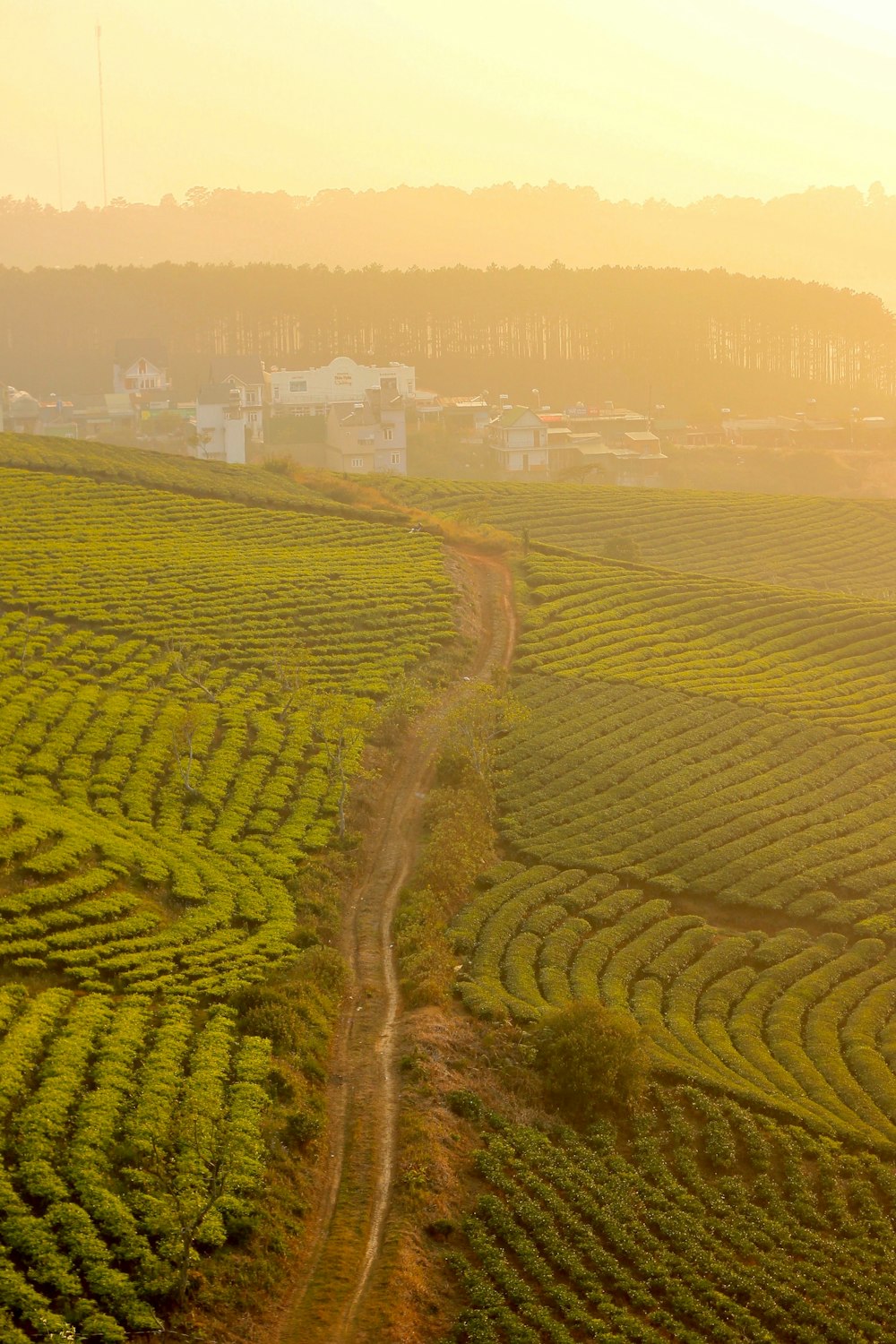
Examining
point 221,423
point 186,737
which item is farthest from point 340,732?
point 221,423

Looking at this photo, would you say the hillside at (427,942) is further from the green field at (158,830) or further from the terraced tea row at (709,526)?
the terraced tea row at (709,526)

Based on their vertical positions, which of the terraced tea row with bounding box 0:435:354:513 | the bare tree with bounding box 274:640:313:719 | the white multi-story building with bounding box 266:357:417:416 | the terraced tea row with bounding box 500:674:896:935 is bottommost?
the terraced tea row with bounding box 500:674:896:935

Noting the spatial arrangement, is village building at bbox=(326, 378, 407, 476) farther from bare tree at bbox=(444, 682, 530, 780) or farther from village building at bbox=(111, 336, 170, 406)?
bare tree at bbox=(444, 682, 530, 780)

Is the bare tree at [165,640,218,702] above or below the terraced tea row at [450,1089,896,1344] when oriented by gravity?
above

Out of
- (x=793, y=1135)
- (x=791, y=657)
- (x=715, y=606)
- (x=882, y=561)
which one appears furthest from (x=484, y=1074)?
(x=882, y=561)

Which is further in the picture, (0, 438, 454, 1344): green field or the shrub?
the shrub

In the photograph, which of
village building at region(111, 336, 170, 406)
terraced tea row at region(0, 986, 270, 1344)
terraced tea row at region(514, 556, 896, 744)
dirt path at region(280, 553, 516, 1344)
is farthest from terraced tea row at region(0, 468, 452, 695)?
village building at region(111, 336, 170, 406)

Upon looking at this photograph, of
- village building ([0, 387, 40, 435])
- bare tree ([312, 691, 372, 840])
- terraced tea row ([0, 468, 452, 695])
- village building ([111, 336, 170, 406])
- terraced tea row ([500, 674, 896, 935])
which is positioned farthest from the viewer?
village building ([111, 336, 170, 406])
